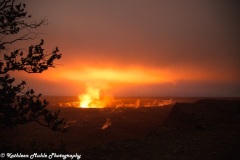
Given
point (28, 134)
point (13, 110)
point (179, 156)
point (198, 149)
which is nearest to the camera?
point (13, 110)

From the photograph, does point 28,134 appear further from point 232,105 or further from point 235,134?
point 232,105

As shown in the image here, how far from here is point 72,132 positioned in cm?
3966

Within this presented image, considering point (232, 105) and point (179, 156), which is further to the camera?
point (232, 105)

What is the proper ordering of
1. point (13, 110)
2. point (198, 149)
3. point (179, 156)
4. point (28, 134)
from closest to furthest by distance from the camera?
point (13, 110) < point (179, 156) < point (198, 149) < point (28, 134)

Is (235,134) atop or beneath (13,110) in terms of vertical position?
beneath

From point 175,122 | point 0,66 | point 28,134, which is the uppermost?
point 0,66

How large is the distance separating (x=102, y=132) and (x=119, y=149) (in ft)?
82.4

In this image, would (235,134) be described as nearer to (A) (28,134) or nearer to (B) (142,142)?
(B) (142,142)

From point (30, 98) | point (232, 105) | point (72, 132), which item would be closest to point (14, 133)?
point (72, 132)

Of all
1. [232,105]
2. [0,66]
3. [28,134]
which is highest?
[0,66]

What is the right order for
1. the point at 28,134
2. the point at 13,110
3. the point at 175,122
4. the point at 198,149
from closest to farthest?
1. the point at 13,110
2. the point at 198,149
3. the point at 175,122
4. the point at 28,134

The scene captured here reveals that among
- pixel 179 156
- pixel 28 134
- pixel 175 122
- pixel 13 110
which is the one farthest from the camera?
pixel 28 134

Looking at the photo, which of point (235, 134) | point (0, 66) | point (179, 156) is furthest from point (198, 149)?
point (0, 66)

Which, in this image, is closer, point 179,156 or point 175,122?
point 179,156
